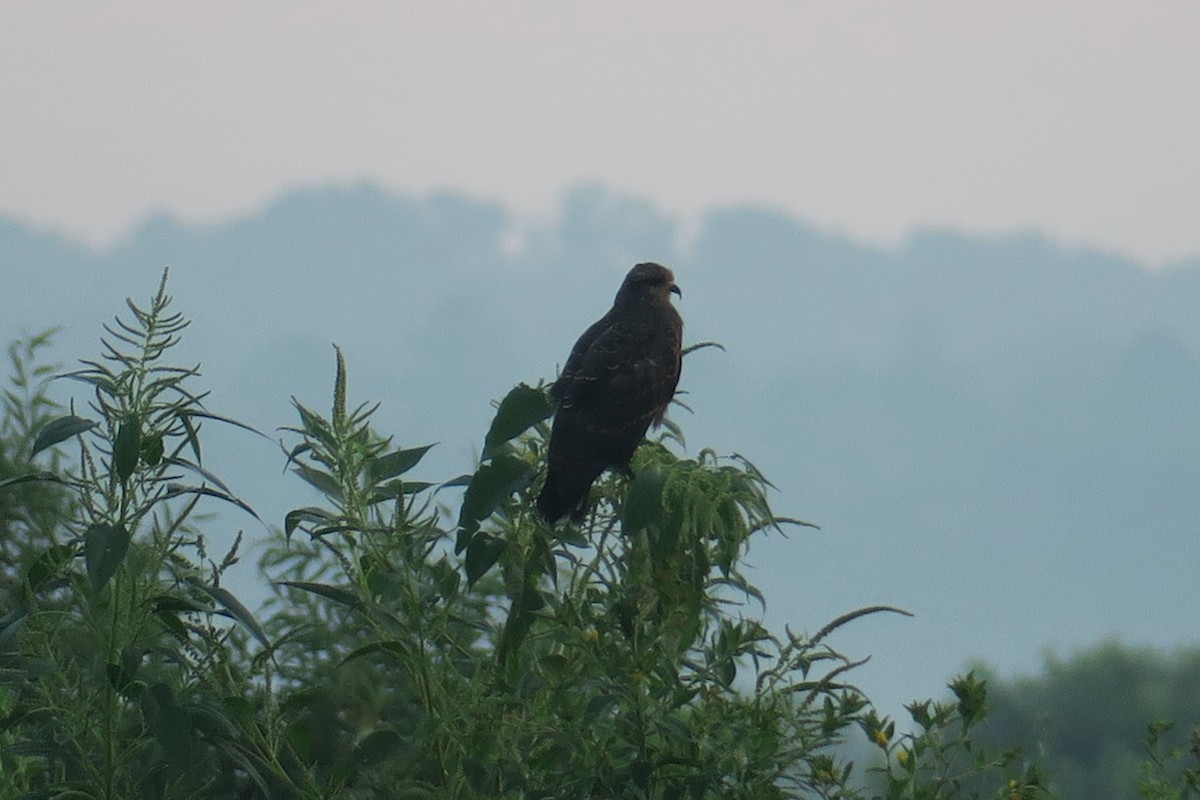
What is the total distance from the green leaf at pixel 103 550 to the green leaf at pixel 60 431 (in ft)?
0.45

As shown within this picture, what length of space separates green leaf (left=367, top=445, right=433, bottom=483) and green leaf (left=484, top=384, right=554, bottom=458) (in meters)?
0.13

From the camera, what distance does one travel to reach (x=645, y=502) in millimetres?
2506

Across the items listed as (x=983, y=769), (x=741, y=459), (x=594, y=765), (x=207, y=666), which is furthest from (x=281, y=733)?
(x=983, y=769)

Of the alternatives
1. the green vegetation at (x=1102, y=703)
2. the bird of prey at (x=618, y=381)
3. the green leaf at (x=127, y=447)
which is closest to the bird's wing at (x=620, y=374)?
the bird of prey at (x=618, y=381)

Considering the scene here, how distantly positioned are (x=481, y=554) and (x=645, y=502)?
30cm

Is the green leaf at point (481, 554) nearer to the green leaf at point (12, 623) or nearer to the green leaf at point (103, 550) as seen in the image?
the green leaf at point (103, 550)

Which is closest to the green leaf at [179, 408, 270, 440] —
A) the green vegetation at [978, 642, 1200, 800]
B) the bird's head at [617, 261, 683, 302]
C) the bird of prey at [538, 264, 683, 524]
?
the bird of prey at [538, 264, 683, 524]

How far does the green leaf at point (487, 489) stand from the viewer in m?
2.56

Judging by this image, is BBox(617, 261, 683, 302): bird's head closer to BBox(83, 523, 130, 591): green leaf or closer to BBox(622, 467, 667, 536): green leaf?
BBox(622, 467, 667, 536): green leaf

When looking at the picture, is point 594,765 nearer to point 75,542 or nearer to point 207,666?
point 207,666

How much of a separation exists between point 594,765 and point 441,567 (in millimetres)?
416

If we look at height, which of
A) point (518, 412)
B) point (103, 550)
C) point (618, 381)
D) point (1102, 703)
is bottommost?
point (103, 550)

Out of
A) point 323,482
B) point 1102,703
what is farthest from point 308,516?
point 1102,703

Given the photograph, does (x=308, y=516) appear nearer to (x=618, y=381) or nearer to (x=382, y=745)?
(x=382, y=745)
